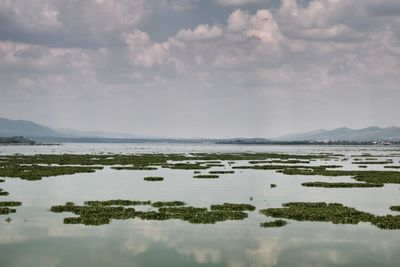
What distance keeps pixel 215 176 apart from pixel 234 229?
34.5 meters

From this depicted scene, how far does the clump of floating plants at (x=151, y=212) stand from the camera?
1296 inches

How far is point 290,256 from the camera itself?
2450 cm

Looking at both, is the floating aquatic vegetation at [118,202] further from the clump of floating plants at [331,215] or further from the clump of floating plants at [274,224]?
the clump of floating plants at [274,224]

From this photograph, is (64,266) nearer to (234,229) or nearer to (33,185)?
(234,229)

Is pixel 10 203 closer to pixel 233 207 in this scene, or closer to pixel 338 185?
pixel 233 207

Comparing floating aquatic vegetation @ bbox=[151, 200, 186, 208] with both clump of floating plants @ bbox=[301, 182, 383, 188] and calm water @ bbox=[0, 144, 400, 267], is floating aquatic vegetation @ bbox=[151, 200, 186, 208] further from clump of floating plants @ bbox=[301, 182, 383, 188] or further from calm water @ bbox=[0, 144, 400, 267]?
clump of floating plants @ bbox=[301, 182, 383, 188]

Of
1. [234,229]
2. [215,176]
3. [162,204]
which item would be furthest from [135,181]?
[234,229]

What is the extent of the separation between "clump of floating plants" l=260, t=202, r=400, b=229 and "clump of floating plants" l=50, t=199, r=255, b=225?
9.23 ft

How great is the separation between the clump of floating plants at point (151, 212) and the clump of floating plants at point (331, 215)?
2813mm

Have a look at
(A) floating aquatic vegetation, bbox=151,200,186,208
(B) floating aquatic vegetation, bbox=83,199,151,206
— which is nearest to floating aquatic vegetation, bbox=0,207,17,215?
(B) floating aquatic vegetation, bbox=83,199,151,206

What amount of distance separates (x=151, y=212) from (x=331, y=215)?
518 inches

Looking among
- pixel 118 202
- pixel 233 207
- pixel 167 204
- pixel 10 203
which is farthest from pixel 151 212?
pixel 10 203

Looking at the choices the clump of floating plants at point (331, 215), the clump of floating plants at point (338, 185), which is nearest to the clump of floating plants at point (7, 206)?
the clump of floating plants at point (331, 215)

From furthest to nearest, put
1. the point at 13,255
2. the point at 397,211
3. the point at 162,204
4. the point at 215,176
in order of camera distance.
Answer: the point at 215,176 → the point at 162,204 → the point at 397,211 → the point at 13,255
